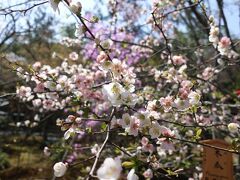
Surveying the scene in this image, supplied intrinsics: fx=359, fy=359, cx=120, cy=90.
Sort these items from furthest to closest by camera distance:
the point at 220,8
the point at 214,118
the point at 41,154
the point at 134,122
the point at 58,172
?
the point at 41,154
the point at 220,8
the point at 214,118
the point at 134,122
the point at 58,172

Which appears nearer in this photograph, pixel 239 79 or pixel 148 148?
pixel 148 148

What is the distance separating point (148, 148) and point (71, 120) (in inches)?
28.6

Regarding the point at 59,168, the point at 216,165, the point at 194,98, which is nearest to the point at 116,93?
the point at 59,168

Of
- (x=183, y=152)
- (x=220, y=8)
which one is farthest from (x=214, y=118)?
(x=220, y=8)

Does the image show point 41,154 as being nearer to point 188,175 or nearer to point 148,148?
point 188,175

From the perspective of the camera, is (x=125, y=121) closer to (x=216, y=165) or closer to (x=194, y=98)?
(x=194, y=98)

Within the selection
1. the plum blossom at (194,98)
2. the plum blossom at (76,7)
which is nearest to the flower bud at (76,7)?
the plum blossom at (76,7)

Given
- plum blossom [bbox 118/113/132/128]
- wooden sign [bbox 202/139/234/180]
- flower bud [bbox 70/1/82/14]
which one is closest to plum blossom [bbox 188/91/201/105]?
wooden sign [bbox 202/139/234/180]

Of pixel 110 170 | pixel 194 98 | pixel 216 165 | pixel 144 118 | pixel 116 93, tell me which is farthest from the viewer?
pixel 216 165

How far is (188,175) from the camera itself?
464 centimetres

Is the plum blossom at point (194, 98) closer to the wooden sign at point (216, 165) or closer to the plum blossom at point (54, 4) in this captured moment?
the wooden sign at point (216, 165)

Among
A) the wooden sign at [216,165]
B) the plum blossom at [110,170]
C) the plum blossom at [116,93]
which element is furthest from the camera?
the wooden sign at [216,165]

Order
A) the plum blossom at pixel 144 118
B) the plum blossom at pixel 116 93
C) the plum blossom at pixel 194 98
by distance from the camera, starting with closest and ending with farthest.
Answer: the plum blossom at pixel 116 93
the plum blossom at pixel 144 118
the plum blossom at pixel 194 98

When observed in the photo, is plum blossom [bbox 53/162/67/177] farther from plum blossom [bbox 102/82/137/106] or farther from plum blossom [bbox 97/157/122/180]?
plum blossom [bbox 97/157/122/180]
